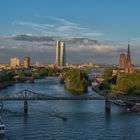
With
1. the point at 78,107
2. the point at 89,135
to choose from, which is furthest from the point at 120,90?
the point at 89,135

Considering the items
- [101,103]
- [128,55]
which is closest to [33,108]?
[101,103]

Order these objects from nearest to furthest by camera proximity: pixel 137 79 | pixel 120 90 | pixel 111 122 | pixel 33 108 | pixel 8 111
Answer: pixel 111 122 < pixel 8 111 < pixel 33 108 < pixel 120 90 < pixel 137 79

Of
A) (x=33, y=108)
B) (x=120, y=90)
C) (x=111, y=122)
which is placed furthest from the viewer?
(x=120, y=90)

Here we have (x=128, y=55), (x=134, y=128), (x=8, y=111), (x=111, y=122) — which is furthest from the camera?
(x=128, y=55)

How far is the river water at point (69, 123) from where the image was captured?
29.2 m

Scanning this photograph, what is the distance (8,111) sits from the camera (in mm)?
39094

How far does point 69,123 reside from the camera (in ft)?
111

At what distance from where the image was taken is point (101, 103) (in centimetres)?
4828

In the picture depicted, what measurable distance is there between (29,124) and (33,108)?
29.9ft

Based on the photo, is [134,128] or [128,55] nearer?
[134,128]

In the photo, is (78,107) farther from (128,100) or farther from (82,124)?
(82,124)

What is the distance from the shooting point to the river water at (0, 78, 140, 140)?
2922 centimetres

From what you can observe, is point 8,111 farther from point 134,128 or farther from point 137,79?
point 137,79

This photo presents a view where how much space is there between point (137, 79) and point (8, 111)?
3035 centimetres
